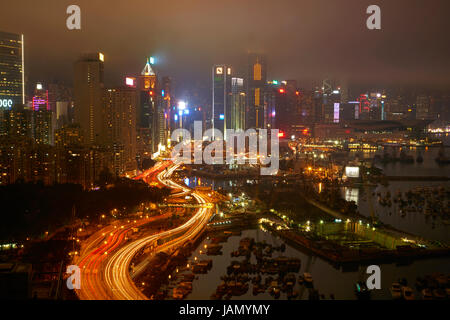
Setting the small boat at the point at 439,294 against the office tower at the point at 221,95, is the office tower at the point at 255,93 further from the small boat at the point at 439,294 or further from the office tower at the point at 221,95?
A: the small boat at the point at 439,294

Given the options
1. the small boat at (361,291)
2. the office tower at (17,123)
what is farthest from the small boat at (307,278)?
the office tower at (17,123)

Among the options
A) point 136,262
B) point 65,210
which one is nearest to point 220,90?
point 65,210

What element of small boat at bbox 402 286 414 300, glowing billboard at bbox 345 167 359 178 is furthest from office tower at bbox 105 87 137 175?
small boat at bbox 402 286 414 300

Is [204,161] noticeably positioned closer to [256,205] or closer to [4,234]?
[256,205]

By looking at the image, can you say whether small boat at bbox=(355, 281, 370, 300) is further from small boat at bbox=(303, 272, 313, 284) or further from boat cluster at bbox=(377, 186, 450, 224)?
boat cluster at bbox=(377, 186, 450, 224)

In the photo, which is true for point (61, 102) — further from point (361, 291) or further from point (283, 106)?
point (361, 291)
